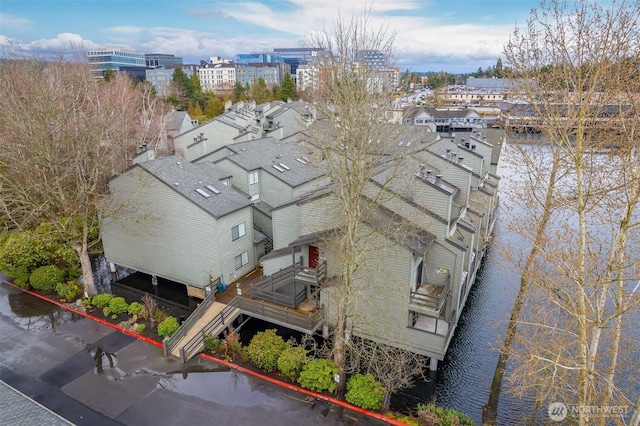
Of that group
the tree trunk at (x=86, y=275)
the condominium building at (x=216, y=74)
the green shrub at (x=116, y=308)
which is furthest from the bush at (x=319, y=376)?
the condominium building at (x=216, y=74)

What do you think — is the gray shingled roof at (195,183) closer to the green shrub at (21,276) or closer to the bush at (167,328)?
the bush at (167,328)

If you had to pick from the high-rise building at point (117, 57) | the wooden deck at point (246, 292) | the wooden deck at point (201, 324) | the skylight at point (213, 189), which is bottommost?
the wooden deck at point (201, 324)

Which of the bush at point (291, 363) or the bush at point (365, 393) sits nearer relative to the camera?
the bush at point (365, 393)

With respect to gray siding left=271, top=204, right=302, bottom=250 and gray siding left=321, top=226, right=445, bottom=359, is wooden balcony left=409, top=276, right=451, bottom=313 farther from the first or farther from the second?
gray siding left=271, top=204, right=302, bottom=250

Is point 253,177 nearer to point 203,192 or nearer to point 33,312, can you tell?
point 203,192

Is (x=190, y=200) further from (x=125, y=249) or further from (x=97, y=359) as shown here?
(x=97, y=359)

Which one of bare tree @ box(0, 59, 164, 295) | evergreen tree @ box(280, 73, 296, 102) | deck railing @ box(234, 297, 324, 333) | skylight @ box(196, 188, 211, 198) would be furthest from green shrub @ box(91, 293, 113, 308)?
evergreen tree @ box(280, 73, 296, 102)
